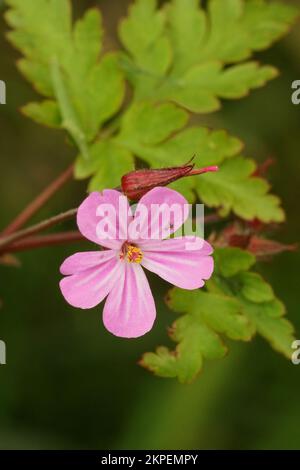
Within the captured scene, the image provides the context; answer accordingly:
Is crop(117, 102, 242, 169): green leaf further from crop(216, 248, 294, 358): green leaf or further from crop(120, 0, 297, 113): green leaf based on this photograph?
crop(216, 248, 294, 358): green leaf

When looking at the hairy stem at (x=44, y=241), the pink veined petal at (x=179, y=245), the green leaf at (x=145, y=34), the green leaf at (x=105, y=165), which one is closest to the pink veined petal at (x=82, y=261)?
the pink veined petal at (x=179, y=245)

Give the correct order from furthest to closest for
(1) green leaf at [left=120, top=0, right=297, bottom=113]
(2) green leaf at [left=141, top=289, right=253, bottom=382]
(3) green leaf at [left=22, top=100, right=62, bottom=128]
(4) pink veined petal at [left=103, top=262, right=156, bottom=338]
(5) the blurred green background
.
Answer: (5) the blurred green background → (1) green leaf at [left=120, top=0, right=297, bottom=113] → (3) green leaf at [left=22, top=100, right=62, bottom=128] → (2) green leaf at [left=141, top=289, right=253, bottom=382] → (4) pink veined petal at [left=103, top=262, right=156, bottom=338]

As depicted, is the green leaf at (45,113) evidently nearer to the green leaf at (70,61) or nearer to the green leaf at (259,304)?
the green leaf at (70,61)

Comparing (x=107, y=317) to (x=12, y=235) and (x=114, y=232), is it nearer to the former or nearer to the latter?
(x=114, y=232)

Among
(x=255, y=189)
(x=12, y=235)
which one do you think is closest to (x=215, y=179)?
(x=255, y=189)

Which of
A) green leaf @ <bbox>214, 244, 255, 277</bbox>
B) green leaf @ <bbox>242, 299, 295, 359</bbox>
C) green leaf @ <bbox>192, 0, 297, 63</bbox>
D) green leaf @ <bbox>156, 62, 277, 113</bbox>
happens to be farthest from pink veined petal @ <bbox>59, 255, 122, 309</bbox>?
green leaf @ <bbox>192, 0, 297, 63</bbox>

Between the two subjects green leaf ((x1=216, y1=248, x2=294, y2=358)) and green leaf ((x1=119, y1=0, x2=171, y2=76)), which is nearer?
green leaf ((x1=216, y1=248, x2=294, y2=358))
